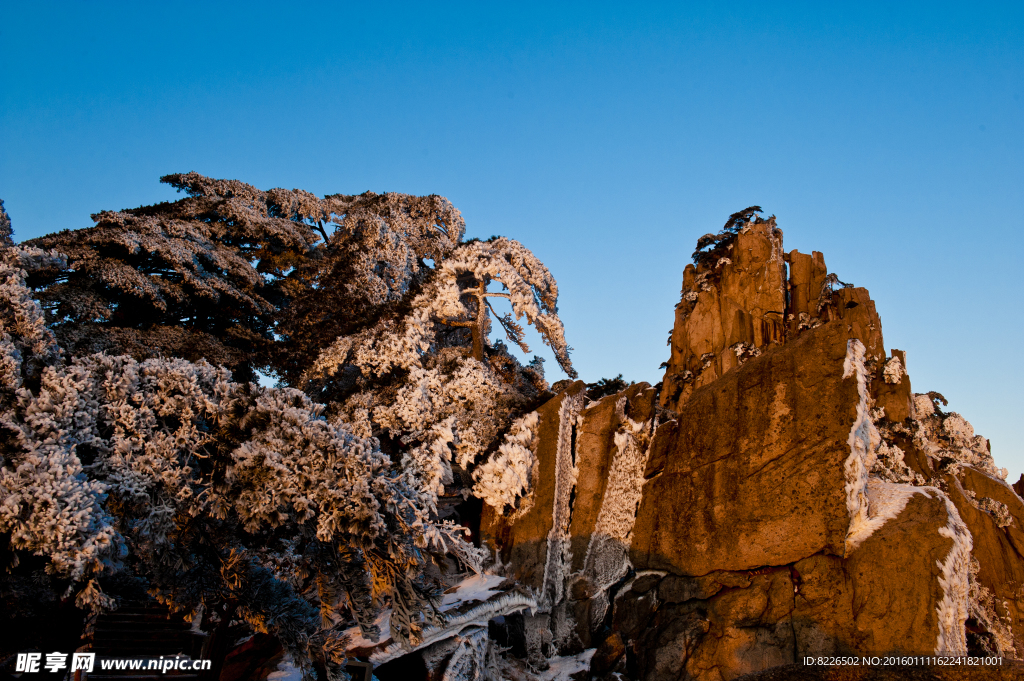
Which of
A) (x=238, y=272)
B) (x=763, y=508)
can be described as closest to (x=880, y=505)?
(x=763, y=508)

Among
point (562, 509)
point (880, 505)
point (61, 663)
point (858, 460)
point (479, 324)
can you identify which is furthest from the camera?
point (479, 324)

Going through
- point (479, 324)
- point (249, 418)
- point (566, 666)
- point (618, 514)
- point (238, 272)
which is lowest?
point (566, 666)

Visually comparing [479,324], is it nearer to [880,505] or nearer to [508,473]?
[508,473]

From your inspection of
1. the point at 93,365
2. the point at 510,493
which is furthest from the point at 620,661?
the point at 93,365

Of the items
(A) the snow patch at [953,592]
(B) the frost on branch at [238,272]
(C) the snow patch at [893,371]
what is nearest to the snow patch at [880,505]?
(A) the snow patch at [953,592]

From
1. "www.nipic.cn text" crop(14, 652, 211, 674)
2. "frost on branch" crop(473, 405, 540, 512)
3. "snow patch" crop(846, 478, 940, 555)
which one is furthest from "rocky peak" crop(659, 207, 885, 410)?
"www.nipic.cn text" crop(14, 652, 211, 674)

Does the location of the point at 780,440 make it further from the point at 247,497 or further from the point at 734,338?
the point at 247,497

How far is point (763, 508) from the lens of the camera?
11078mm

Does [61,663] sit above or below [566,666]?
above

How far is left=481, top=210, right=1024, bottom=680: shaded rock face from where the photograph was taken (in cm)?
1008

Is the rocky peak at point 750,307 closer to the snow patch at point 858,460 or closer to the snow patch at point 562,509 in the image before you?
the snow patch at point 562,509

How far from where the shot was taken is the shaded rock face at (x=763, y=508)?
10.1 meters

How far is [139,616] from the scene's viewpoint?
588 inches

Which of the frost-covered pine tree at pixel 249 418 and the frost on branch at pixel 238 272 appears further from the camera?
the frost on branch at pixel 238 272
